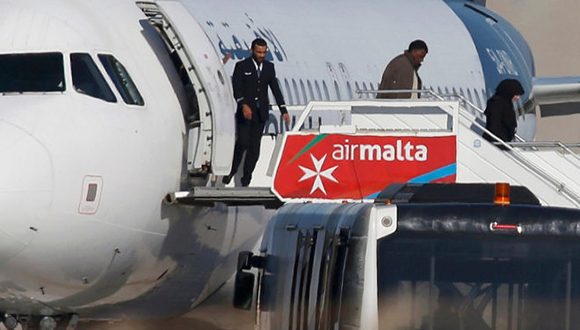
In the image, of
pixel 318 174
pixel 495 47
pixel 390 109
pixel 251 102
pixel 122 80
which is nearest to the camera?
pixel 122 80

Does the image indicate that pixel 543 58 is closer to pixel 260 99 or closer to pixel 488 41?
pixel 488 41

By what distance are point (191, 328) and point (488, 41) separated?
771 cm

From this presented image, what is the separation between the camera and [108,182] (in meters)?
18.2

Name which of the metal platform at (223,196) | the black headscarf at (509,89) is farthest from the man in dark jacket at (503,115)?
the metal platform at (223,196)

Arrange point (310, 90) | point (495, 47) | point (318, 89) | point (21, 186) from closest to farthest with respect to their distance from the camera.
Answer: point (21, 186) → point (310, 90) → point (318, 89) → point (495, 47)

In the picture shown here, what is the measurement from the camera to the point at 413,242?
13.9m

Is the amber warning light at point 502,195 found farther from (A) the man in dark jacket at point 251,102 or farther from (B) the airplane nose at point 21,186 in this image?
(A) the man in dark jacket at point 251,102

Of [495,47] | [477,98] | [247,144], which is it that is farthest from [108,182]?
[495,47]

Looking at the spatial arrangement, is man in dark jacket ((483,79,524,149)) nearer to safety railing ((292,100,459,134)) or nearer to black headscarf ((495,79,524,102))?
black headscarf ((495,79,524,102))

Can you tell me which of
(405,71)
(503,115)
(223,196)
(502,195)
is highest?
(405,71)

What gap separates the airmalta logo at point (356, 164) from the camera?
19.2 meters

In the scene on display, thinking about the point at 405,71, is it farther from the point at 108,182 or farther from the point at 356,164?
the point at 108,182

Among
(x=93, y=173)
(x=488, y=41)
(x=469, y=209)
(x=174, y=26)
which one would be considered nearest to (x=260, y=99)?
(x=174, y=26)

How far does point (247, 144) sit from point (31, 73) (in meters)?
2.45
